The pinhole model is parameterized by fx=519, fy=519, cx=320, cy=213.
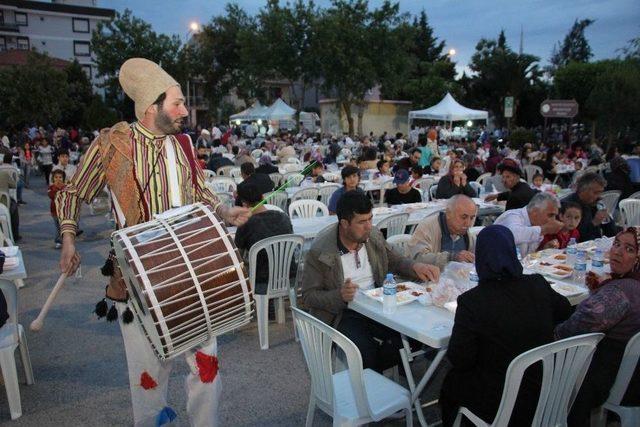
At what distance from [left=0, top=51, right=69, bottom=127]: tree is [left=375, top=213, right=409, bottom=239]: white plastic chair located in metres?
27.0

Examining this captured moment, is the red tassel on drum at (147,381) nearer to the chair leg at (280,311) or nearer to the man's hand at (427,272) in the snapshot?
the man's hand at (427,272)

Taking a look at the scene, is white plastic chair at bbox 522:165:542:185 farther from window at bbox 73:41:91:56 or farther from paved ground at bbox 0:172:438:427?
window at bbox 73:41:91:56

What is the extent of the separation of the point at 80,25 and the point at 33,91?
3075 centimetres

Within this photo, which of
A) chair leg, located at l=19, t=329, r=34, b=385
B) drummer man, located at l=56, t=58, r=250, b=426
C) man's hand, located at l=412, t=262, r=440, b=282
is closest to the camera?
drummer man, located at l=56, t=58, r=250, b=426

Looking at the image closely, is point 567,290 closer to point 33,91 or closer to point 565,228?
point 565,228

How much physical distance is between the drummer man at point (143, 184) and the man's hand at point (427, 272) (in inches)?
69.6

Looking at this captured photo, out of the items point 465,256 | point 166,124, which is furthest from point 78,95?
point 166,124

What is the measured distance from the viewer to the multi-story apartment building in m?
50.2

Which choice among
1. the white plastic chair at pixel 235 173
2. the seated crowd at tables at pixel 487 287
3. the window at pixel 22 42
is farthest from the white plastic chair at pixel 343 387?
the window at pixel 22 42

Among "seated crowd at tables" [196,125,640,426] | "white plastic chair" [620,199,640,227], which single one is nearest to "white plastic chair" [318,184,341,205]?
"seated crowd at tables" [196,125,640,426]

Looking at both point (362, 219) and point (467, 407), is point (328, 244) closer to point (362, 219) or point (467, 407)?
point (362, 219)

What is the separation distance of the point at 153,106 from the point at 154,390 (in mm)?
1583

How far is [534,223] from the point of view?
Result: 509 cm

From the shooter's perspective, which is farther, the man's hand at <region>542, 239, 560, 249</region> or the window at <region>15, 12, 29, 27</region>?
the window at <region>15, 12, 29, 27</region>
